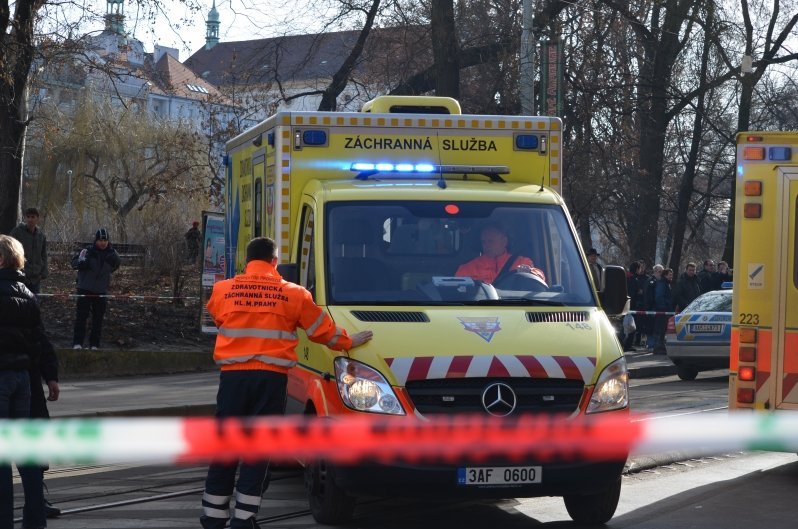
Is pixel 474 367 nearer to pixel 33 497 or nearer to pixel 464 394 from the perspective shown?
pixel 464 394

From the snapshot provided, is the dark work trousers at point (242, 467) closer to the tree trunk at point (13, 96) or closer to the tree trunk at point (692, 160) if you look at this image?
the tree trunk at point (13, 96)

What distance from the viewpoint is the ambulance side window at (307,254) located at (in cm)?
863

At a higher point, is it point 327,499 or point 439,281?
point 439,281

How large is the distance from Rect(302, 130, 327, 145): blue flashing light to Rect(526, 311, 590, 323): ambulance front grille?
2322mm

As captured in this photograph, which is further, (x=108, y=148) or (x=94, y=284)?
(x=108, y=148)

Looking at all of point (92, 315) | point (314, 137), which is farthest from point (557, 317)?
point (92, 315)

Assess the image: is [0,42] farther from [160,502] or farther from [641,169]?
A: [641,169]

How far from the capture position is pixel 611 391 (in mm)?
7723

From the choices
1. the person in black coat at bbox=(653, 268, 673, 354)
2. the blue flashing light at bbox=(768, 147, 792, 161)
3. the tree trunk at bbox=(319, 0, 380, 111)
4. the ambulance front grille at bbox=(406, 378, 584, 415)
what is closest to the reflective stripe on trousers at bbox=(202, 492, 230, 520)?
the ambulance front grille at bbox=(406, 378, 584, 415)

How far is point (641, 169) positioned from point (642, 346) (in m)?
5.46

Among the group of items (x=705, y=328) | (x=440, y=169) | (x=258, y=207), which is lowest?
(x=705, y=328)

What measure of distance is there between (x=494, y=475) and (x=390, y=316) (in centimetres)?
120

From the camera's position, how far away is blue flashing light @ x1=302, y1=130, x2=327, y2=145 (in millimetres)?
9500

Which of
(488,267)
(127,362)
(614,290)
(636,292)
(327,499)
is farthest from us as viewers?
(636,292)
